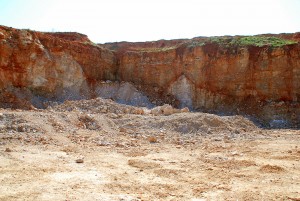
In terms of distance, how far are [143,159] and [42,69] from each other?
13549 millimetres

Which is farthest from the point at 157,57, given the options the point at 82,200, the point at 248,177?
the point at 82,200

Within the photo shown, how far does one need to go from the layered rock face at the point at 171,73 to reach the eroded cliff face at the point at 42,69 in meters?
0.05

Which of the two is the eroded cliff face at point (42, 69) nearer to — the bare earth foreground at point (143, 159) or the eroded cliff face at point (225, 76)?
the eroded cliff face at point (225, 76)

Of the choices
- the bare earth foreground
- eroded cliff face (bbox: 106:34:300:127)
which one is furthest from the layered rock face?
the bare earth foreground

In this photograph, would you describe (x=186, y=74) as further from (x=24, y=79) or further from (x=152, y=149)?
(x=152, y=149)

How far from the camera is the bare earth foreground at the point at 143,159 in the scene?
598 cm

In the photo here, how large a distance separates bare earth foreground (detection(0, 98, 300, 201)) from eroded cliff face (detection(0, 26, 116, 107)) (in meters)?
6.15

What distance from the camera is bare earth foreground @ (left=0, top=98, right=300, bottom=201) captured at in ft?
19.6

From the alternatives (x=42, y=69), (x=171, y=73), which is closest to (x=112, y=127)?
(x=42, y=69)

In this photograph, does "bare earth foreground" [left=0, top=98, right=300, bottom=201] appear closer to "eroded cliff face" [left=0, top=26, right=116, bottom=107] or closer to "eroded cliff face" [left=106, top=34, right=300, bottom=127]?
"eroded cliff face" [left=106, top=34, right=300, bottom=127]

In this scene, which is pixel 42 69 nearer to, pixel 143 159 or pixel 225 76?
pixel 225 76

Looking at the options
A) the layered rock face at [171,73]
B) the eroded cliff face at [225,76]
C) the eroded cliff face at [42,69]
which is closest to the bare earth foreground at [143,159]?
the eroded cliff face at [225,76]

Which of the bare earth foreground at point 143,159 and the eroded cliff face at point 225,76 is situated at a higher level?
the eroded cliff face at point 225,76

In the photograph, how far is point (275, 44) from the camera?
20.3 meters
